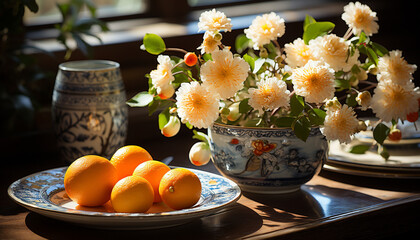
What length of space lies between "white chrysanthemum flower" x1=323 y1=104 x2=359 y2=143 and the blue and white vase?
45cm

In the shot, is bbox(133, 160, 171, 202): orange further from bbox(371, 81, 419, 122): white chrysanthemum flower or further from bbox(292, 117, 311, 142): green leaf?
bbox(371, 81, 419, 122): white chrysanthemum flower

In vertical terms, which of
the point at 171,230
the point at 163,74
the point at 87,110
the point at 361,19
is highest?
the point at 361,19

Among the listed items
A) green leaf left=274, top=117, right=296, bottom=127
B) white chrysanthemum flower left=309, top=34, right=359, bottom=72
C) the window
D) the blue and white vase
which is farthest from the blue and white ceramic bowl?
the window

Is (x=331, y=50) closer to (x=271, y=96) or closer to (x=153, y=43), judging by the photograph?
(x=271, y=96)

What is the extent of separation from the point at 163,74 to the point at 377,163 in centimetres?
45

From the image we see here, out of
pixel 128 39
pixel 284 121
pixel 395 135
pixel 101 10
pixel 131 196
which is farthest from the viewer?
pixel 101 10

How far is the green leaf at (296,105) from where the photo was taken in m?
0.93

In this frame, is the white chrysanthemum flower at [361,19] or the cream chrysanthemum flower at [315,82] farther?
the white chrysanthemum flower at [361,19]

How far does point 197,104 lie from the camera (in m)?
0.90

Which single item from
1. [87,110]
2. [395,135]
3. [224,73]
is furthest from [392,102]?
[87,110]

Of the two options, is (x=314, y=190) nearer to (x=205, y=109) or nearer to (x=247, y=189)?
(x=247, y=189)

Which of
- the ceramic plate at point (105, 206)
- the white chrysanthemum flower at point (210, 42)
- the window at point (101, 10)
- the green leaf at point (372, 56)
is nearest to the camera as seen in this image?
the ceramic plate at point (105, 206)

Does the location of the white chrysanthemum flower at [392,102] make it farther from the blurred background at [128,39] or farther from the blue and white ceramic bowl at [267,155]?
the blurred background at [128,39]

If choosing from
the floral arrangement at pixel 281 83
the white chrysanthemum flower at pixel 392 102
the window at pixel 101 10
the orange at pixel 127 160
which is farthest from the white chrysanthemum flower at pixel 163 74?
the window at pixel 101 10
